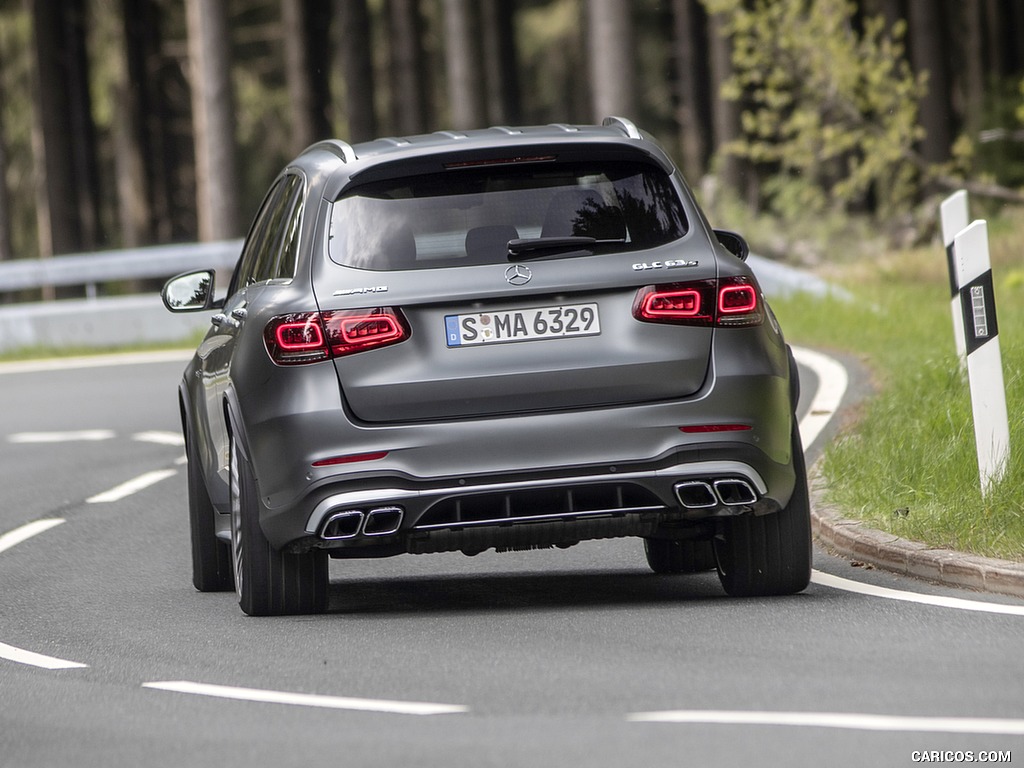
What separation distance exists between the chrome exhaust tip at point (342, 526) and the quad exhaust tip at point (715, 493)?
1125mm

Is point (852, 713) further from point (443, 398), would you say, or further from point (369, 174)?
point (369, 174)

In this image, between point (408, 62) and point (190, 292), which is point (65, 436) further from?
point (408, 62)

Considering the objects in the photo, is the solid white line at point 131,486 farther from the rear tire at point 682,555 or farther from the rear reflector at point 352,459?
the rear reflector at point 352,459

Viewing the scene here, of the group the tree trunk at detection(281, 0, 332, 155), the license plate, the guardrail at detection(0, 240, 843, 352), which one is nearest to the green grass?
the license plate

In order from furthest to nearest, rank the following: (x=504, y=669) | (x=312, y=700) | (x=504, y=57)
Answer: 1. (x=504, y=57)
2. (x=504, y=669)
3. (x=312, y=700)

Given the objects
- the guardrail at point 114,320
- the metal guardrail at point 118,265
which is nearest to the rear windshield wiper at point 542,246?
the guardrail at point 114,320

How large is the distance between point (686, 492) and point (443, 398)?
0.91 meters

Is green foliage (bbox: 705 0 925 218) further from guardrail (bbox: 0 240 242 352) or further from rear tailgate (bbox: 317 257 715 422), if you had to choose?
rear tailgate (bbox: 317 257 715 422)

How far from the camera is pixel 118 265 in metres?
27.5

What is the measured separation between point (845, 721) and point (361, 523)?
222 centimetres

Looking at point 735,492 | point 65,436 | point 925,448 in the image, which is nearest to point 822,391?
point 925,448

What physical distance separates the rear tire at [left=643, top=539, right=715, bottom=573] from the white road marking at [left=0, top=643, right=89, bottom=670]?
8.58 feet

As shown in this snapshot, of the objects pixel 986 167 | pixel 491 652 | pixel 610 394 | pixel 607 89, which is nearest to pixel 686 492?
pixel 610 394

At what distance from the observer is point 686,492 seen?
7223 mm
